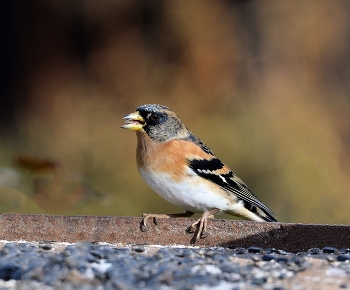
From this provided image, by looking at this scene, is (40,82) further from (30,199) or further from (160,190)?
(160,190)

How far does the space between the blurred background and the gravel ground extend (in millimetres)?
3227

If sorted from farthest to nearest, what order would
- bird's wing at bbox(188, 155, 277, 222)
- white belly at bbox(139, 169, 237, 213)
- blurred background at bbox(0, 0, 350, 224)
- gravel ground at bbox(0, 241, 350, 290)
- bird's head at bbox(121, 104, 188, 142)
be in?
blurred background at bbox(0, 0, 350, 224)
bird's head at bbox(121, 104, 188, 142)
bird's wing at bbox(188, 155, 277, 222)
white belly at bbox(139, 169, 237, 213)
gravel ground at bbox(0, 241, 350, 290)

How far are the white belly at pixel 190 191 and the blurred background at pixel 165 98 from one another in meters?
1.93

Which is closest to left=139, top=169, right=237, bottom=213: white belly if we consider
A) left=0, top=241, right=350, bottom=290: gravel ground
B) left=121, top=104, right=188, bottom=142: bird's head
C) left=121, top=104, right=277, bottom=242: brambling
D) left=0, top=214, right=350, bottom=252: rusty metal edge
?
left=121, top=104, right=277, bottom=242: brambling

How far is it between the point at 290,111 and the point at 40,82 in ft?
7.78

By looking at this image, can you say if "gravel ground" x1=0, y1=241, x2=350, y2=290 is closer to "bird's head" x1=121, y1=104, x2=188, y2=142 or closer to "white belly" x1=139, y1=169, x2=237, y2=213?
"white belly" x1=139, y1=169, x2=237, y2=213

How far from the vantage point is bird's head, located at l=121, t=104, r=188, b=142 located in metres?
3.83

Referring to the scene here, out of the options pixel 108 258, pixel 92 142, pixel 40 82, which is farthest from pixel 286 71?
pixel 108 258

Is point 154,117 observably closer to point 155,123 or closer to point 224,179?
point 155,123

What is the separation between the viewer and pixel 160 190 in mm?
3641

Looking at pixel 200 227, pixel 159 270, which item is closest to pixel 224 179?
pixel 200 227

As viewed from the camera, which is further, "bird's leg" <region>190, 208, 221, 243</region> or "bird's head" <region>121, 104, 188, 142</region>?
"bird's head" <region>121, 104, 188, 142</region>

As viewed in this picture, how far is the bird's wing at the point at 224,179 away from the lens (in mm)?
3709

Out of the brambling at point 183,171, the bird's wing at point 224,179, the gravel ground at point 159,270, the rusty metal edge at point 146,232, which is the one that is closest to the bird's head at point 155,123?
the brambling at point 183,171
